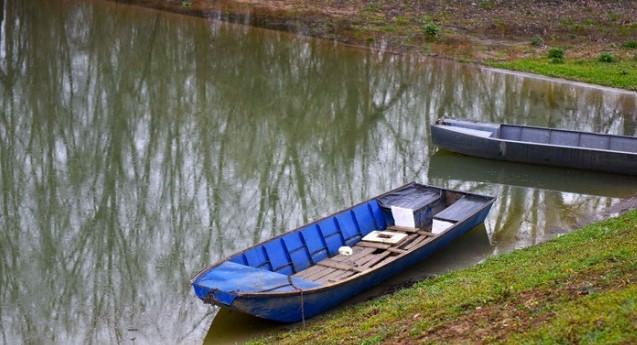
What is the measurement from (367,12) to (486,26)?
5749 mm

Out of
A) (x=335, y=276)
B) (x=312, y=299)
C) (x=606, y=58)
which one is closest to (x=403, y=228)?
(x=335, y=276)

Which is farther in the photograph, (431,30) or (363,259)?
(431,30)

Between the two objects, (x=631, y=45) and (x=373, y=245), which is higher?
(x=631, y=45)

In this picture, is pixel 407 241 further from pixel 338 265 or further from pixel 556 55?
pixel 556 55

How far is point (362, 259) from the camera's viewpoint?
14883 millimetres

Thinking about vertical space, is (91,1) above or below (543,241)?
above

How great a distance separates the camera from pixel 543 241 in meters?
16.5

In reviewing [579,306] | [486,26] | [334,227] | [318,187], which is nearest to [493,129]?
[318,187]

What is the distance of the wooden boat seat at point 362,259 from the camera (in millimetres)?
14188

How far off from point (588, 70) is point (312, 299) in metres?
21.6

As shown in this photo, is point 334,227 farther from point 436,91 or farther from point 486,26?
point 486,26

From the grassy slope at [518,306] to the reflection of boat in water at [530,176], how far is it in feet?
22.1

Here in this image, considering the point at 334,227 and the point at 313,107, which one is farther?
the point at 313,107

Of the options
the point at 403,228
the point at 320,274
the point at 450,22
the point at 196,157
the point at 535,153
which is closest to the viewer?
the point at 320,274
